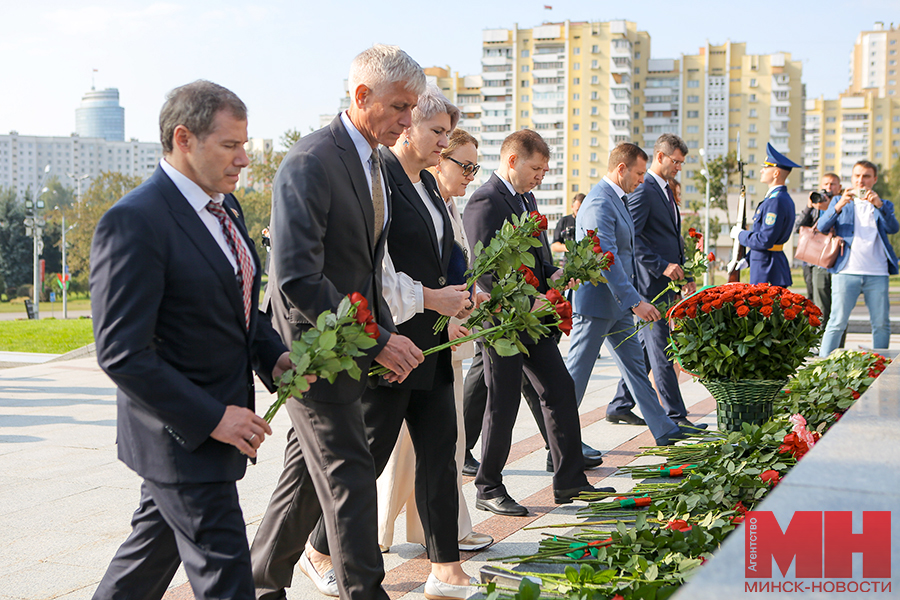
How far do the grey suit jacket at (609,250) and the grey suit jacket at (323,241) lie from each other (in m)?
3.03

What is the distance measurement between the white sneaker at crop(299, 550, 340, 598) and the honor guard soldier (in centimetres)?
619

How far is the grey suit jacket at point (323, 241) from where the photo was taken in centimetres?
298

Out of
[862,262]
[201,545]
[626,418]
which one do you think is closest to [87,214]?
[862,262]

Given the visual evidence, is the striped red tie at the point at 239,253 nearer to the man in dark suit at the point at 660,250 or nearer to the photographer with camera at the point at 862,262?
the man in dark suit at the point at 660,250

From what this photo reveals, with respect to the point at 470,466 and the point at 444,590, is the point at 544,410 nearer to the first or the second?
the point at 470,466

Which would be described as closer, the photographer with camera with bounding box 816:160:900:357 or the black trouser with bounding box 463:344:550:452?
the black trouser with bounding box 463:344:550:452

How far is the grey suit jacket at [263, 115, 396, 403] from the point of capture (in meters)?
2.98

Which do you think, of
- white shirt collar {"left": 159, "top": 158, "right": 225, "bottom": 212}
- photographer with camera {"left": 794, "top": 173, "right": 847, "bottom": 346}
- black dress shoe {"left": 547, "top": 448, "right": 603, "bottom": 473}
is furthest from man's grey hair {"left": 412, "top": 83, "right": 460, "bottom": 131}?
photographer with camera {"left": 794, "top": 173, "right": 847, "bottom": 346}

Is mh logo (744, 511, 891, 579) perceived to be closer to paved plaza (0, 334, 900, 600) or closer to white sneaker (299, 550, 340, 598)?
paved plaza (0, 334, 900, 600)

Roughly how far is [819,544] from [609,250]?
4.34 m

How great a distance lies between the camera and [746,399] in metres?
5.38

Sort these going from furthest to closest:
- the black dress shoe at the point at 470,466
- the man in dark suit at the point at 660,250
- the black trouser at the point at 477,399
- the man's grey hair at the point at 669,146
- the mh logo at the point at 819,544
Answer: the man's grey hair at the point at 669,146 < the man in dark suit at the point at 660,250 < the black dress shoe at the point at 470,466 < the black trouser at the point at 477,399 < the mh logo at the point at 819,544

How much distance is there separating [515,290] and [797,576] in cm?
201

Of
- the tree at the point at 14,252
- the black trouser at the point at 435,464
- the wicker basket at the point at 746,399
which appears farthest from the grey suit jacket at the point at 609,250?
the tree at the point at 14,252
